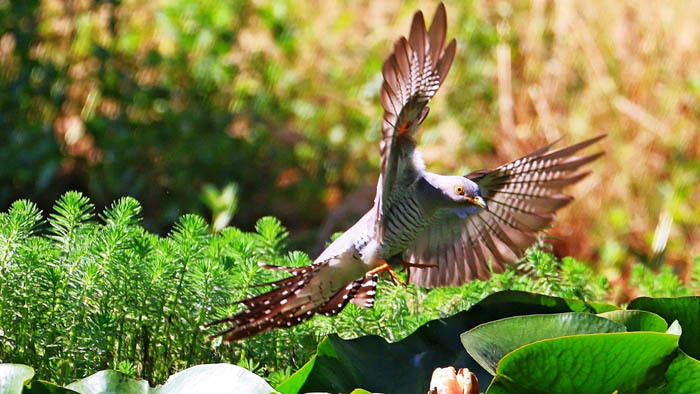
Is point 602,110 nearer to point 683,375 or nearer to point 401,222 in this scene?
point 401,222

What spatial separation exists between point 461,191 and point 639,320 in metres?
0.58

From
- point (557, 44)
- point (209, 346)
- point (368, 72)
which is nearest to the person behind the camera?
point (209, 346)

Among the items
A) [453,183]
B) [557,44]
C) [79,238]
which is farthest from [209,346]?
[557,44]

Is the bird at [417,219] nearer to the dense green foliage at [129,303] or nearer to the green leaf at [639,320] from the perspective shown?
the dense green foliage at [129,303]

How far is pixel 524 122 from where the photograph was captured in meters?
5.77

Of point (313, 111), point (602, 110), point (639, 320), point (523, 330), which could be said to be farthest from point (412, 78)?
point (313, 111)

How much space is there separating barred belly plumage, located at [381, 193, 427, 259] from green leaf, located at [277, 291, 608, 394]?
10.6 inches

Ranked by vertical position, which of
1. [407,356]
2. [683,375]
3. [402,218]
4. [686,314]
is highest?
[402,218]

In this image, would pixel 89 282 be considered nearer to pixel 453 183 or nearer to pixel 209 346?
pixel 209 346

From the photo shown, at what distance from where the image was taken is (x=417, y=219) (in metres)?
2.18

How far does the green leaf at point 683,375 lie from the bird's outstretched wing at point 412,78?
2.22 feet

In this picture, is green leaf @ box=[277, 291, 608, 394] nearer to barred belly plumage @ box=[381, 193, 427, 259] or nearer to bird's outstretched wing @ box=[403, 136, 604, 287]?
barred belly plumage @ box=[381, 193, 427, 259]

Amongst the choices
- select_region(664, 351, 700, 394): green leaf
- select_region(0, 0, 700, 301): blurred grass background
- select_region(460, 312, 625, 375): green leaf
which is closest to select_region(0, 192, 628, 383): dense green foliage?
select_region(460, 312, 625, 375): green leaf

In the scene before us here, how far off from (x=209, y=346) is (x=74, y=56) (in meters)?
3.84
